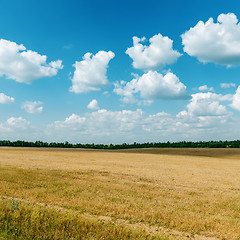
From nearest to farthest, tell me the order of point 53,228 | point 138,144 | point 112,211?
point 53,228 → point 112,211 → point 138,144

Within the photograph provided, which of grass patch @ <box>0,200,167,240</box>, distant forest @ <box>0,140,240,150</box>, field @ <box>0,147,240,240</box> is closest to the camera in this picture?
grass patch @ <box>0,200,167,240</box>

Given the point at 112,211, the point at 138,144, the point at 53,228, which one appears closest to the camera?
the point at 53,228

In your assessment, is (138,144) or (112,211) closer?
(112,211)

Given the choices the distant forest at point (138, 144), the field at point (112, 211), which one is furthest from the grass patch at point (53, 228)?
the distant forest at point (138, 144)

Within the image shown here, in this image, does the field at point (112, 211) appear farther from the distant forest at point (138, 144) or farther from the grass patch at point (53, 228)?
the distant forest at point (138, 144)

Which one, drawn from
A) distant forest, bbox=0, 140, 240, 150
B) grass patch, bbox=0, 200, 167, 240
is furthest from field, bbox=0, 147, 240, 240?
distant forest, bbox=0, 140, 240, 150

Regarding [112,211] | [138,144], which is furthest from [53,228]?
[138,144]

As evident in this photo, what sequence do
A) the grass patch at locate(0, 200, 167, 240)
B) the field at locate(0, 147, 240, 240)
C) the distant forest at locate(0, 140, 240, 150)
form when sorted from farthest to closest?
the distant forest at locate(0, 140, 240, 150) → the field at locate(0, 147, 240, 240) → the grass patch at locate(0, 200, 167, 240)

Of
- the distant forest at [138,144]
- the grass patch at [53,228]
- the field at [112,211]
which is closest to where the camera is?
the grass patch at [53,228]

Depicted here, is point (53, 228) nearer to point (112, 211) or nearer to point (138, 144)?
point (112, 211)

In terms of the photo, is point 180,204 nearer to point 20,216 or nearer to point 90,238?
point 90,238

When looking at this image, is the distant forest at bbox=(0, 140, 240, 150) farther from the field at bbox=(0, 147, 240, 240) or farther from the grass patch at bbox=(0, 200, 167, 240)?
the grass patch at bbox=(0, 200, 167, 240)

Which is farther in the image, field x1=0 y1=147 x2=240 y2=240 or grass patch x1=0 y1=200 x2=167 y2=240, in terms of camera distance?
field x1=0 y1=147 x2=240 y2=240

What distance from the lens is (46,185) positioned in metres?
19.7
